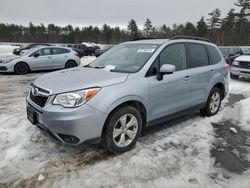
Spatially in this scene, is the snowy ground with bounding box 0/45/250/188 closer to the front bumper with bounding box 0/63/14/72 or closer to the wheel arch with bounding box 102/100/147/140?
the wheel arch with bounding box 102/100/147/140

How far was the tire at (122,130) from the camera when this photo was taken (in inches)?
132

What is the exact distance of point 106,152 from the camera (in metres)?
3.64

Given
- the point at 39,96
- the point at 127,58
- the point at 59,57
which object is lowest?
the point at 39,96

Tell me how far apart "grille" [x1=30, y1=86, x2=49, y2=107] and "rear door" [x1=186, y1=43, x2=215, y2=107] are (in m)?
2.71

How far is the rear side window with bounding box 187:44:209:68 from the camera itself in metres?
4.64

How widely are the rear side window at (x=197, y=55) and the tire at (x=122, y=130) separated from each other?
5.73 ft

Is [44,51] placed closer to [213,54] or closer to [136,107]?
[213,54]

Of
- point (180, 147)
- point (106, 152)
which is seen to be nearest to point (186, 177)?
point (180, 147)

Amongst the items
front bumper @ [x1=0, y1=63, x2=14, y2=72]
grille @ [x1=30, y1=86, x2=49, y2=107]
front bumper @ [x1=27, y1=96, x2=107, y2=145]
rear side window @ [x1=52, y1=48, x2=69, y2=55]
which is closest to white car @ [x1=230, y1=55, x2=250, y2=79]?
rear side window @ [x1=52, y1=48, x2=69, y2=55]

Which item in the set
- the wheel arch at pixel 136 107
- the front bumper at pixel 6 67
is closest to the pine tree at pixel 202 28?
the front bumper at pixel 6 67

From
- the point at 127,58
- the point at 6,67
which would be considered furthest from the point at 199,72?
the point at 6,67

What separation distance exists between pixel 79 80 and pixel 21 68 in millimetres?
9559

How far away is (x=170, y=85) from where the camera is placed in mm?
4039

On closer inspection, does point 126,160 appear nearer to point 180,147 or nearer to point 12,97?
point 180,147
